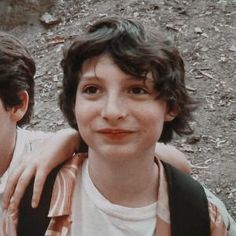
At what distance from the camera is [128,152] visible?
1.95m

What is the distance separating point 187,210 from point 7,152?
86 cm

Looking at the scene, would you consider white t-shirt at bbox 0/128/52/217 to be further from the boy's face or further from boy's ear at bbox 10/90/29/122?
the boy's face

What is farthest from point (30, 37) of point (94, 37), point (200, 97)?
point (94, 37)

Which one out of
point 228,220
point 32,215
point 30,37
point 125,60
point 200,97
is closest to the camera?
point 125,60

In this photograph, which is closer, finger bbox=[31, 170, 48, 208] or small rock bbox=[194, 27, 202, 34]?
finger bbox=[31, 170, 48, 208]

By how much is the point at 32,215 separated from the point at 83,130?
355 mm

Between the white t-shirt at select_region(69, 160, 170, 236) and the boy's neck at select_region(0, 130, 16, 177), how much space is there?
0.54 meters

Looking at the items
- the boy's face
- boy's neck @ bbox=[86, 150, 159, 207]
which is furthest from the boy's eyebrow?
boy's neck @ bbox=[86, 150, 159, 207]

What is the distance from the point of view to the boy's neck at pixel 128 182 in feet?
6.82

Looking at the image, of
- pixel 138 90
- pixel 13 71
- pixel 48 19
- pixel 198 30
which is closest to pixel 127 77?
pixel 138 90

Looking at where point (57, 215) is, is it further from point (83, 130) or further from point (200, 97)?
point (200, 97)

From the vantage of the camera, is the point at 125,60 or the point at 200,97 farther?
the point at 200,97

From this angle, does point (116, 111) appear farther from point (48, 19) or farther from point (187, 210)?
point (48, 19)

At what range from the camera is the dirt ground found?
3770 mm
